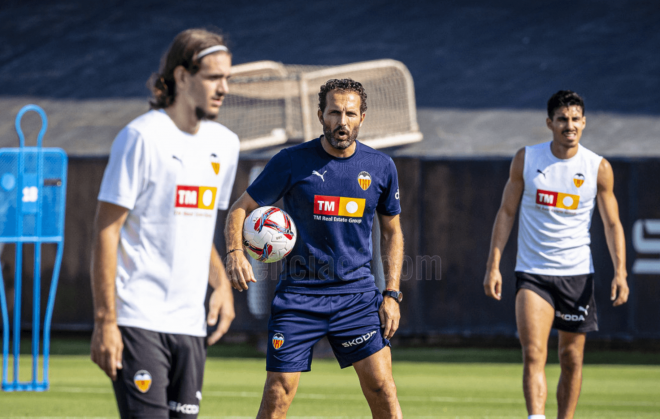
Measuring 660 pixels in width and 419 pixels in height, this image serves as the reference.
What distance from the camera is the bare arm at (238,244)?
14.4ft

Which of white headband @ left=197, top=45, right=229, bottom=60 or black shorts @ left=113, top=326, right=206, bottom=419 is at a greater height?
white headband @ left=197, top=45, right=229, bottom=60

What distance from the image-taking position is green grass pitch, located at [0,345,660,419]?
8180 millimetres

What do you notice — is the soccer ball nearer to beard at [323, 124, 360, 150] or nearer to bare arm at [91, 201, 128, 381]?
beard at [323, 124, 360, 150]

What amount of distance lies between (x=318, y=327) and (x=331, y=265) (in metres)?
0.37

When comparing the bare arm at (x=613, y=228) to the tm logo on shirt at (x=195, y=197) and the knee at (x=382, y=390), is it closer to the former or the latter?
the knee at (x=382, y=390)

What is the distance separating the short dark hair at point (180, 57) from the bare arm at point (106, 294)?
557 mm

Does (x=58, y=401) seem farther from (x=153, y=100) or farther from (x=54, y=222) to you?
(x=153, y=100)

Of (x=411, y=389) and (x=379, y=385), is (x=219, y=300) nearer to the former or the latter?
(x=379, y=385)

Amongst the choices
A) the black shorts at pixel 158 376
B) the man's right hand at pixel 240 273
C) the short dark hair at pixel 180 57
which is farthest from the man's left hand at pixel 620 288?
the short dark hair at pixel 180 57

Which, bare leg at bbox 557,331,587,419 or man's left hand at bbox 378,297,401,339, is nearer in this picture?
man's left hand at bbox 378,297,401,339

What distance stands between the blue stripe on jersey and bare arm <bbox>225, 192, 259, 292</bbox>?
0.25 feet

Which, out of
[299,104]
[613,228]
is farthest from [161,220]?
[299,104]

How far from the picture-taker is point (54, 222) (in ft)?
29.5

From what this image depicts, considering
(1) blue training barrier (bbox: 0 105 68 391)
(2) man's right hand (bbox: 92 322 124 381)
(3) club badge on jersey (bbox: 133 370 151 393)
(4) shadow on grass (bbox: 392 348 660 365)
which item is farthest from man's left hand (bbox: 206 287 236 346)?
(4) shadow on grass (bbox: 392 348 660 365)
